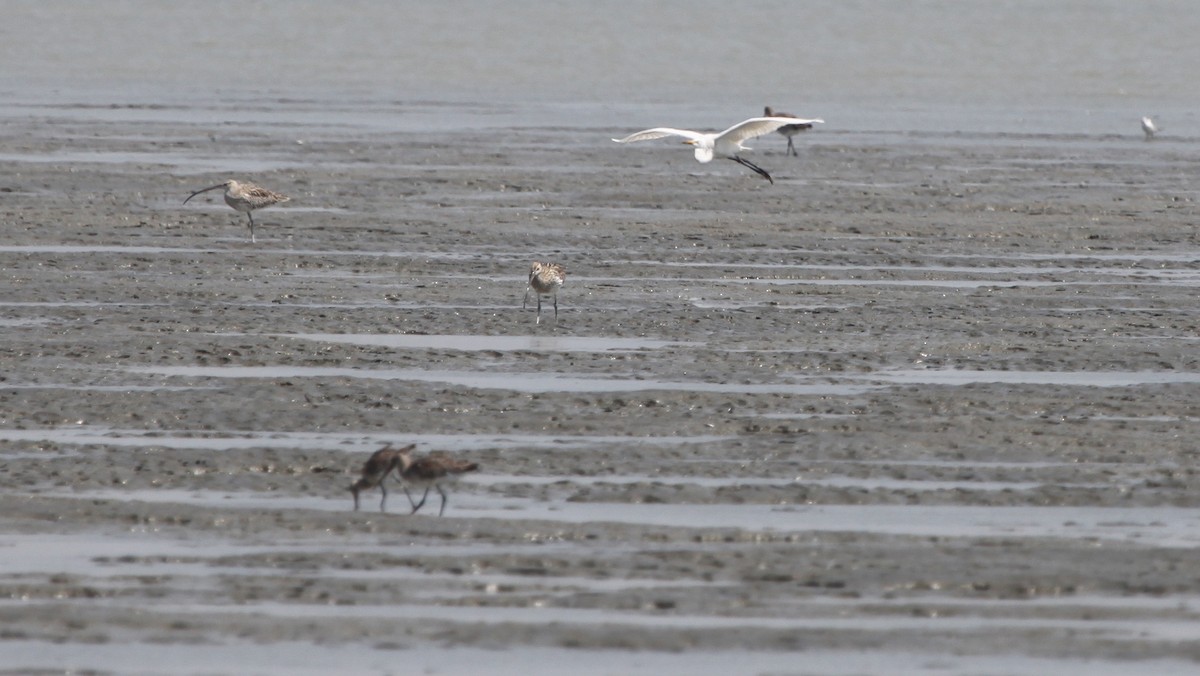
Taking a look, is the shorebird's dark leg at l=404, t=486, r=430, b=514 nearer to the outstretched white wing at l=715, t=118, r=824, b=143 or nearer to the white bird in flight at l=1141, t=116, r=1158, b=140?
the outstretched white wing at l=715, t=118, r=824, b=143

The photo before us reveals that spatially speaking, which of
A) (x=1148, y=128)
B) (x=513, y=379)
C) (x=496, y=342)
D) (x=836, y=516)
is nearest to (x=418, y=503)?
(x=836, y=516)

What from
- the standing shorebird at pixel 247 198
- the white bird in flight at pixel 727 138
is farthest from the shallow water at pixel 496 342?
the standing shorebird at pixel 247 198

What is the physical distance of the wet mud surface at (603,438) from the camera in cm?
742

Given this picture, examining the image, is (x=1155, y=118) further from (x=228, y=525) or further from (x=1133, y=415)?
(x=228, y=525)

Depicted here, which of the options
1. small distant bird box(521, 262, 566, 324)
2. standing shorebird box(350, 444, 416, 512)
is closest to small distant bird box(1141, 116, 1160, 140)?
small distant bird box(521, 262, 566, 324)

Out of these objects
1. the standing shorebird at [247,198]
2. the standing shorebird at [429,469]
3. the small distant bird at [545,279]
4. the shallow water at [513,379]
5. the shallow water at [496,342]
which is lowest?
the shallow water at [513,379]

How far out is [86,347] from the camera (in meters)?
12.7

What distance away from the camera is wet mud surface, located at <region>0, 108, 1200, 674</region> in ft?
24.3

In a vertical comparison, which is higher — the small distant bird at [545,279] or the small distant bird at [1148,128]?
the small distant bird at [1148,128]

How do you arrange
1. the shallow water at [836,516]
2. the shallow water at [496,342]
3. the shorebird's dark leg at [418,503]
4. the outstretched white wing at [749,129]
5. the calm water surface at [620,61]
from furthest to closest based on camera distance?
the calm water surface at [620,61], the outstretched white wing at [749,129], the shallow water at [496,342], the shorebird's dark leg at [418,503], the shallow water at [836,516]

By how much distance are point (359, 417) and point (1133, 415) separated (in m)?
3.99

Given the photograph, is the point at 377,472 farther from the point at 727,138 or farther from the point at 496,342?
the point at 727,138

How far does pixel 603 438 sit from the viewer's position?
10555 millimetres

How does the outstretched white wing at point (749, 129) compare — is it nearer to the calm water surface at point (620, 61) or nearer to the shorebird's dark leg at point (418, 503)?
the shorebird's dark leg at point (418, 503)
